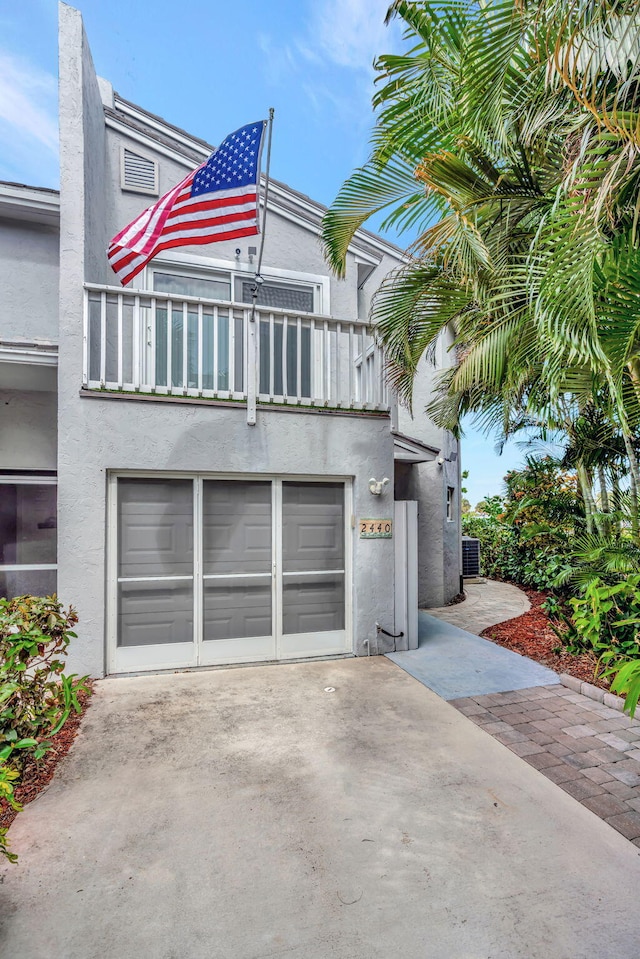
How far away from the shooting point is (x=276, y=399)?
239 inches

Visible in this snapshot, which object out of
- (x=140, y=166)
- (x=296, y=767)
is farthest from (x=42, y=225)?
(x=296, y=767)

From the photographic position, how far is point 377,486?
6.22m

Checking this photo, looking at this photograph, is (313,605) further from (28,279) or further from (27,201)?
(27,201)

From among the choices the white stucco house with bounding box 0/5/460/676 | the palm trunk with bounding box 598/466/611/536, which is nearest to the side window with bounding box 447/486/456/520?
the palm trunk with bounding box 598/466/611/536

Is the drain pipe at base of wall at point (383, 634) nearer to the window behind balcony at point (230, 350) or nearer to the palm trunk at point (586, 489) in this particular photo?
the window behind balcony at point (230, 350)

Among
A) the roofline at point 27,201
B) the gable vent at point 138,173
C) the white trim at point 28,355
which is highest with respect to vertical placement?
the gable vent at point 138,173

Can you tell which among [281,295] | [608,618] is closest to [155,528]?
[281,295]

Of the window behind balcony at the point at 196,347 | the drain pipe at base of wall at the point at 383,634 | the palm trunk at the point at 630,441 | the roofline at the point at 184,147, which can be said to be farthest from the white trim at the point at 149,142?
the drain pipe at base of wall at the point at 383,634

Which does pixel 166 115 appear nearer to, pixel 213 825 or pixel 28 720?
pixel 28 720

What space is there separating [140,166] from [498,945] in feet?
31.6

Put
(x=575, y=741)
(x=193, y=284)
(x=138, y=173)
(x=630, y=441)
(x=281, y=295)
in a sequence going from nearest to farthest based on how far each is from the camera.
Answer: (x=575, y=741) → (x=630, y=441) → (x=138, y=173) → (x=193, y=284) → (x=281, y=295)

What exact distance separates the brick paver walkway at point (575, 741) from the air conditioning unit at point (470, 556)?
23.6 ft

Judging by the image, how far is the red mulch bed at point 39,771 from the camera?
3.15 m

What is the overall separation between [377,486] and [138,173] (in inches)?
246
